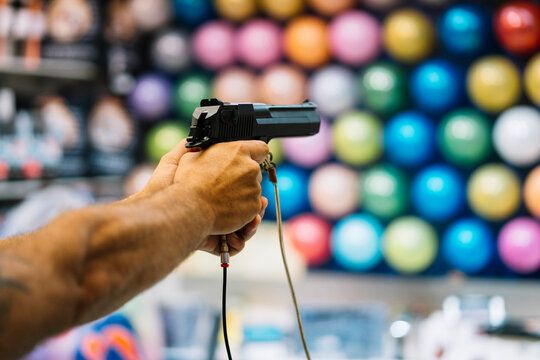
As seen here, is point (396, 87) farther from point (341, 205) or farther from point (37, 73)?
point (37, 73)

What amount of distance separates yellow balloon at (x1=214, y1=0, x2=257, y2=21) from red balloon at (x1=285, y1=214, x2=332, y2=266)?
1.18 m

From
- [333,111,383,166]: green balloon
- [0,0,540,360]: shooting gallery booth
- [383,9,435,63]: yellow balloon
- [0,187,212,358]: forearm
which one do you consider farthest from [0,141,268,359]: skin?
[383,9,435,63]: yellow balloon

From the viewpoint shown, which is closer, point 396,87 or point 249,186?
point 249,186

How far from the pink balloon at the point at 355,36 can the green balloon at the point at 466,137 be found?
21.2 inches

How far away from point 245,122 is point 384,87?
199 centimetres

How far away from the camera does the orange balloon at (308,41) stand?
334 cm

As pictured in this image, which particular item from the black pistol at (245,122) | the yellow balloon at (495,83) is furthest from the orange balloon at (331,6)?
the black pistol at (245,122)

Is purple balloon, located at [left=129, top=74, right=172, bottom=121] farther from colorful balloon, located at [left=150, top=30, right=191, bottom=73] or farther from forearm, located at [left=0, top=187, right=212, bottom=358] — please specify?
forearm, located at [left=0, top=187, right=212, bottom=358]

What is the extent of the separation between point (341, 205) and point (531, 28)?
1239 millimetres

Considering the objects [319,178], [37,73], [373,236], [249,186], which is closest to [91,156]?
[37,73]

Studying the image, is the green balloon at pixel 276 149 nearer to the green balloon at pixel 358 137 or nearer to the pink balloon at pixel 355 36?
the green balloon at pixel 358 137

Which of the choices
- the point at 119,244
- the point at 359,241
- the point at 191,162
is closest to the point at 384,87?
the point at 359,241

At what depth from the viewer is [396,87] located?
→ 3209 millimetres

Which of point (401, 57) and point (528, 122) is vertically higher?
point (401, 57)
